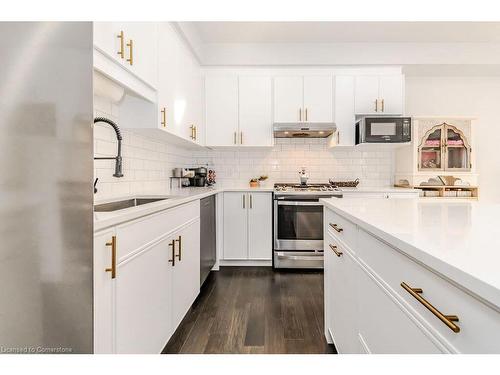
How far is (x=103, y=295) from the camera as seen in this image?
111cm

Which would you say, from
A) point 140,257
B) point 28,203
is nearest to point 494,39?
point 140,257

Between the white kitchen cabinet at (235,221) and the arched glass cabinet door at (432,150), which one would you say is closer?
the white kitchen cabinet at (235,221)

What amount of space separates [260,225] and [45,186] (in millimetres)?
3120

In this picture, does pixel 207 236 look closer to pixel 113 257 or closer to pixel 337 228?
pixel 337 228

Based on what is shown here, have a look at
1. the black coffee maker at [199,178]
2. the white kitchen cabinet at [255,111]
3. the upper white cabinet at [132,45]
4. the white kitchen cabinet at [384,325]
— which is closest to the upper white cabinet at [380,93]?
the white kitchen cabinet at [255,111]

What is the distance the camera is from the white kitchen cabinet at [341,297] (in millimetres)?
1358

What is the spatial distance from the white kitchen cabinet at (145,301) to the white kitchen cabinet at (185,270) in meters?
0.12

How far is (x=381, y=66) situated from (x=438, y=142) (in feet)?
3.99

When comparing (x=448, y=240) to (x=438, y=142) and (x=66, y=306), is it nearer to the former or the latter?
(x=66, y=306)

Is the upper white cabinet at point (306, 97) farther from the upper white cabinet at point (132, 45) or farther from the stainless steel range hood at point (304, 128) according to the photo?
the upper white cabinet at point (132, 45)

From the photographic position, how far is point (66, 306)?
2.28 ft

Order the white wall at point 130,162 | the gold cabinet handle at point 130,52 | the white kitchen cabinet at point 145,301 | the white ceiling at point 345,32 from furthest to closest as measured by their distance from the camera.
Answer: the white ceiling at point 345,32
the white wall at point 130,162
the gold cabinet handle at point 130,52
the white kitchen cabinet at point 145,301

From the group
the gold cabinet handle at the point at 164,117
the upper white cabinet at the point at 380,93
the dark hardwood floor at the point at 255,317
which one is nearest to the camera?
the dark hardwood floor at the point at 255,317

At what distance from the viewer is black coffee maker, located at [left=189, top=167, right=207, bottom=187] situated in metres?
3.79
